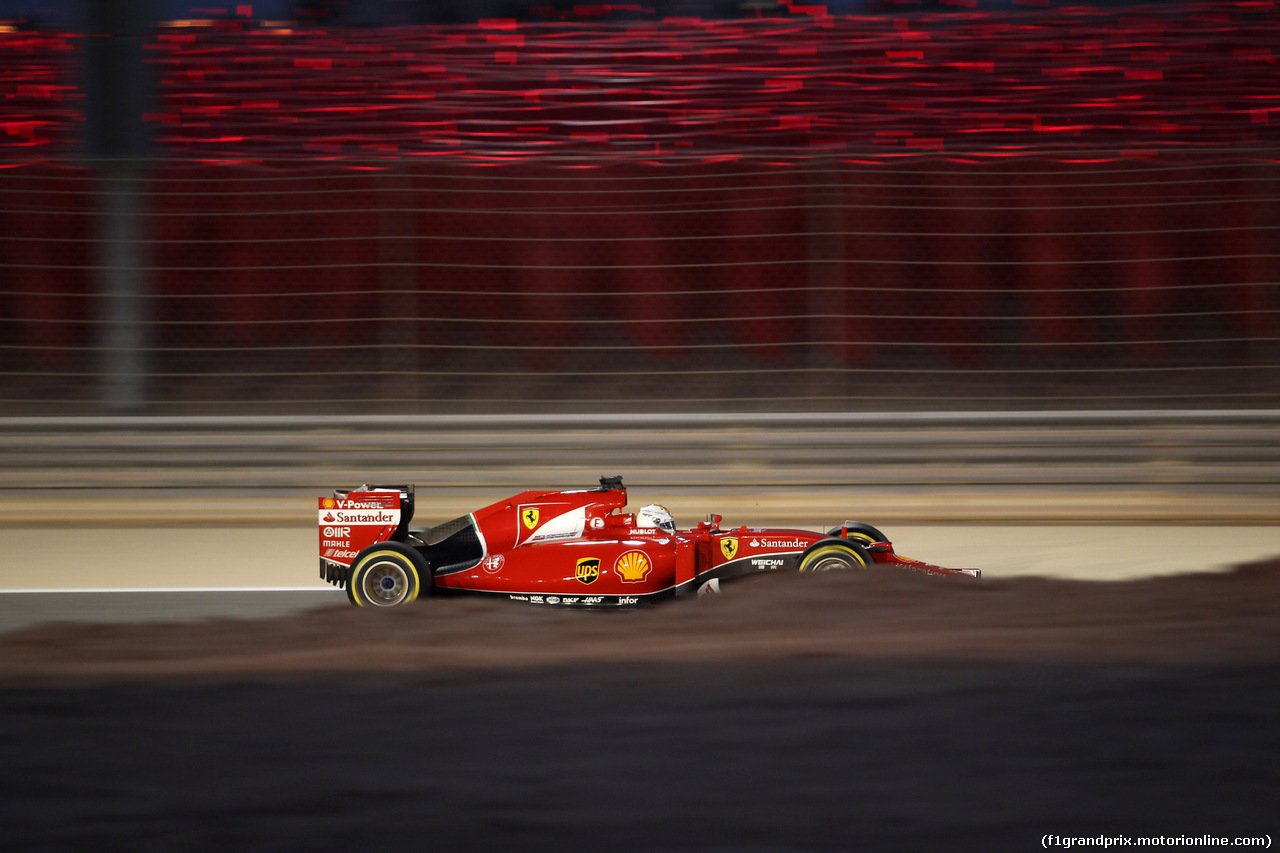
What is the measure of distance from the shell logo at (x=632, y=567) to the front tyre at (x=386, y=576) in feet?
3.13

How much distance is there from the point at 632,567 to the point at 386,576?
1.19 metres

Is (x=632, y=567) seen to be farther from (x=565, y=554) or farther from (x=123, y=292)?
(x=123, y=292)

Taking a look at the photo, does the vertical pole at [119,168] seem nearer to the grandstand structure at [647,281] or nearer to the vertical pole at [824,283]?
the grandstand structure at [647,281]

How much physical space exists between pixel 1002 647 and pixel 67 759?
337 cm

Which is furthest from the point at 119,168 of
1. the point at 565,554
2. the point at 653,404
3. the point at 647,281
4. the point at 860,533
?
the point at 860,533

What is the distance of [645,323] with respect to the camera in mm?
10305

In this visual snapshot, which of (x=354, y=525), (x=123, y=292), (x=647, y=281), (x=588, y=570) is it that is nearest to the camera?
(x=588, y=570)

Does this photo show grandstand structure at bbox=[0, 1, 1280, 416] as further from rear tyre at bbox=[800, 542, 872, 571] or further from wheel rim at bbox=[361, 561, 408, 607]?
wheel rim at bbox=[361, 561, 408, 607]

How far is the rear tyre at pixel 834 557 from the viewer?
6.28 metres

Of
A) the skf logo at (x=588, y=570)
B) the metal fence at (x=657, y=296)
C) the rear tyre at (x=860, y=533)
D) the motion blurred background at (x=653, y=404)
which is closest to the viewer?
the motion blurred background at (x=653, y=404)

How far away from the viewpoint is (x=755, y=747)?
4.17 metres

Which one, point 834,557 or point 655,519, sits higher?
point 655,519

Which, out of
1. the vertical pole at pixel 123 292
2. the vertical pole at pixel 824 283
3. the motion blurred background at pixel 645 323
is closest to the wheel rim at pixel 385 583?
the motion blurred background at pixel 645 323

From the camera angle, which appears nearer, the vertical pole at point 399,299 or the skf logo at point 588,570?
the skf logo at point 588,570
